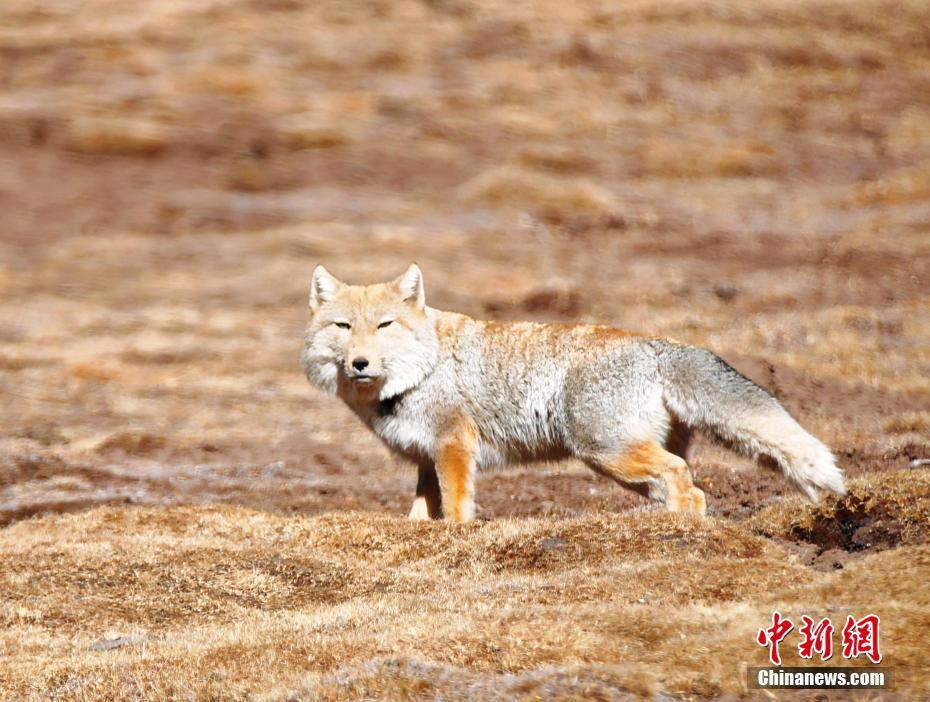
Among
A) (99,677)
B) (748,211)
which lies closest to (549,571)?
(99,677)

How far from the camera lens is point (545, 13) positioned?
60.8 m

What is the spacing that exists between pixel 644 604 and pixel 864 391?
14.0 m

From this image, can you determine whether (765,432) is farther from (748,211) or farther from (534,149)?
(534,149)

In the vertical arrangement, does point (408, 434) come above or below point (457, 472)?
above

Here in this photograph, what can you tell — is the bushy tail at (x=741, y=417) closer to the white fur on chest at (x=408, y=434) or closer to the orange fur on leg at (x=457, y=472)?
the orange fur on leg at (x=457, y=472)

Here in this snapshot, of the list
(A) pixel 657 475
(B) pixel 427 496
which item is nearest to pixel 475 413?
(B) pixel 427 496

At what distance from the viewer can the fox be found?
11656 millimetres

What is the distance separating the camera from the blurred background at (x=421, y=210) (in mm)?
21375

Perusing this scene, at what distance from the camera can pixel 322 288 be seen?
1367 cm

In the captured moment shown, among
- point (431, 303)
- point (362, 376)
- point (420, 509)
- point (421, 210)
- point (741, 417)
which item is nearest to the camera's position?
point (741, 417)

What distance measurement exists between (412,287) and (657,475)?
11.7 feet

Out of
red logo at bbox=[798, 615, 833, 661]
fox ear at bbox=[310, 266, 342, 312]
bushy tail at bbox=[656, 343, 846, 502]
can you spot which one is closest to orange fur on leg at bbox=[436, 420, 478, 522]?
fox ear at bbox=[310, 266, 342, 312]

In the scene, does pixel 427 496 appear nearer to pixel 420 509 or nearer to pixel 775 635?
pixel 420 509

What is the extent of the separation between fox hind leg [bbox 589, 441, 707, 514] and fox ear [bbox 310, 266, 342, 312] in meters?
3.66
